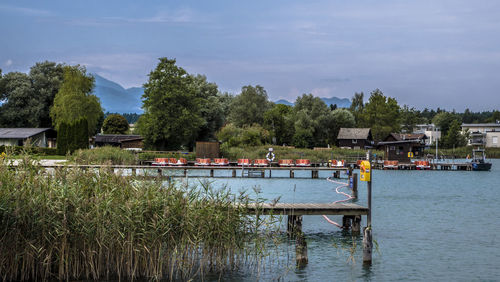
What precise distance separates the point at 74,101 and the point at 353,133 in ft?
171

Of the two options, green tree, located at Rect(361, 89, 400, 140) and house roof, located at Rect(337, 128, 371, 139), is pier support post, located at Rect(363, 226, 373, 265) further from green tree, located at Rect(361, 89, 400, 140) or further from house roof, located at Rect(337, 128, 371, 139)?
green tree, located at Rect(361, 89, 400, 140)

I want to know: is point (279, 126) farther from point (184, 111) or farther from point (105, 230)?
point (105, 230)

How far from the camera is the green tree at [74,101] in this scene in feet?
258

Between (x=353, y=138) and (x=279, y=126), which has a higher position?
(x=279, y=126)

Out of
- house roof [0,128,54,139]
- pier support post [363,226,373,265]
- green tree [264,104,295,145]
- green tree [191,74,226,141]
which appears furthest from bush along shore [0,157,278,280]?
green tree [264,104,295,145]

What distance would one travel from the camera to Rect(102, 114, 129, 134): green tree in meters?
126

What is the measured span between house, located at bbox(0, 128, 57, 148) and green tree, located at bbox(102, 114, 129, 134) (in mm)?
43654

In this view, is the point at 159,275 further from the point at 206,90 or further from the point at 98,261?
the point at 206,90

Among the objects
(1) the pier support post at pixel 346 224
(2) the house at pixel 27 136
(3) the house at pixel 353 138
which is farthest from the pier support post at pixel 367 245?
(3) the house at pixel 353 138

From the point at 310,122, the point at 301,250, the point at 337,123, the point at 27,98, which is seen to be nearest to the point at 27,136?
the point at 27,98

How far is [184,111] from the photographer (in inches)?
2854

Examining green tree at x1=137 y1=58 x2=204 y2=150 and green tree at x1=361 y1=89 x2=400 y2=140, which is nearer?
green tree at x1=137 y1=58 x2=204 y2=150

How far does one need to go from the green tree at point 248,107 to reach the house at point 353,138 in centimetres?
1563

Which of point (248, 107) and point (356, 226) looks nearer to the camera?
point (356, 226)
